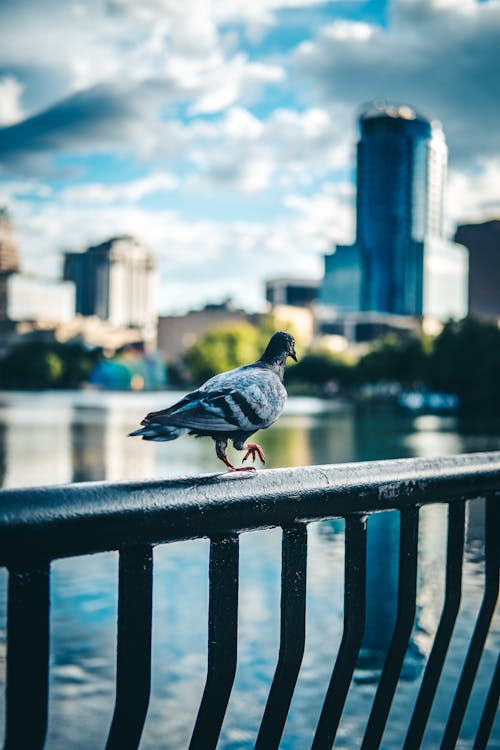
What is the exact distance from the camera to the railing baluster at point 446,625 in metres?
2.00

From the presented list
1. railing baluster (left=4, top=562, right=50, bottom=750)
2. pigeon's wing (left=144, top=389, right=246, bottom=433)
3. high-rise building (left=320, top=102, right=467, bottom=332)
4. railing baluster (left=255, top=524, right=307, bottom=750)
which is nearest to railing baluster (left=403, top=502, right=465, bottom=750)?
railing baluster (left=255, top=524, right=307, bottom=750)

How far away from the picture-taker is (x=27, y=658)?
1.25m

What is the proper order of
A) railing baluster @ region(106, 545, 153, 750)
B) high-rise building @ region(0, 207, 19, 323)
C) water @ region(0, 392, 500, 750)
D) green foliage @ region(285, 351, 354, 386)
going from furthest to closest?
high-rise building @ region(0, 207, 19, 323) < green foliage @ region(285, 351, 354, 386) < water @ region(0, 392, 500, 750) < railing baluster @ region(106, 545, 153, 750)

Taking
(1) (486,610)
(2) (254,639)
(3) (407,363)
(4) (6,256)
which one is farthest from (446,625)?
(4) (6,256)

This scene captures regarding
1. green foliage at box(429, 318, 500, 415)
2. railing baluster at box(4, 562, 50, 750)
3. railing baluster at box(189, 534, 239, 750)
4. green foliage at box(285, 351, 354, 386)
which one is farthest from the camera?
green foliage at box(285, 351, 354, 386)

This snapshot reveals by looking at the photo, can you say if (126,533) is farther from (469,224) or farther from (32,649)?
(469,224)

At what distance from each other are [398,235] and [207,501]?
611 feet

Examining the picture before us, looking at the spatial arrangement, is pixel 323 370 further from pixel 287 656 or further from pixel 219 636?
pixel 219 636

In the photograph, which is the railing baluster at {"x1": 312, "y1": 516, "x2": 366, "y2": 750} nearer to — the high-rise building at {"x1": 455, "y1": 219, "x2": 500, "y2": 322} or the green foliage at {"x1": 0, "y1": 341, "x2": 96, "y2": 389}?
the green foliage at {"x1": 0, "y1": 341, "x2": 96, "y2": 389}

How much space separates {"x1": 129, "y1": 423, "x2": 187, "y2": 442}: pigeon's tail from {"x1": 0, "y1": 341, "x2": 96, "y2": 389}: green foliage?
131137 millimetres

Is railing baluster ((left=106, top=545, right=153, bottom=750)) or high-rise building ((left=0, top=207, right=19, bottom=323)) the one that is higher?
high-rise building ((left=0, top=207, right=19, bottom=323))

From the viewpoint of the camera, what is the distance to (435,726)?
8422mm

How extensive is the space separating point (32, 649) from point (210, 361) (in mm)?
115124

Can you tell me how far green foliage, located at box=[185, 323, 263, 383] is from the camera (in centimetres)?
11581
